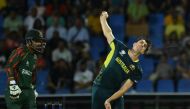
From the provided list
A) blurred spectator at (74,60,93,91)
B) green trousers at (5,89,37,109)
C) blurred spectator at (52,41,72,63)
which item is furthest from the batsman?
blurred spectator at (52,41,72,63)

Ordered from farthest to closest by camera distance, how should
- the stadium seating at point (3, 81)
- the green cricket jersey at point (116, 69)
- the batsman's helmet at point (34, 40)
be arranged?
the stadium seating at point (3, 81) < the batsman's helmet at point (34, 40) < the green cricket jersey at point (116, 69)

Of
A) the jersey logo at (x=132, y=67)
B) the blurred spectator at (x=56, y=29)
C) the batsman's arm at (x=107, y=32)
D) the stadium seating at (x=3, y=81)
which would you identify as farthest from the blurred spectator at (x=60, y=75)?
the jersey logo at (x=132, y=67)

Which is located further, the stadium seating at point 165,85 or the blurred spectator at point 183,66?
the blurred spectator at point 183,66

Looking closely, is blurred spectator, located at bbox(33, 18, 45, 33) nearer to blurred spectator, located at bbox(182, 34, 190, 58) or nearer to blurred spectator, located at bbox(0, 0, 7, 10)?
blurred spectator, located at bbox(0, 0, 7, 10)

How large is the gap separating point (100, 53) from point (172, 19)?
6.86 ft

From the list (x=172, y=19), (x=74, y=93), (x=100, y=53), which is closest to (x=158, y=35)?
(x=172, y=19)

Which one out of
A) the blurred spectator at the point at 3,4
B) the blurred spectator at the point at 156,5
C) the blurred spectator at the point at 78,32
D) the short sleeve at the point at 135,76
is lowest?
the short sleeve at the point at 135,76

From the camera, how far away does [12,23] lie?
16.2m

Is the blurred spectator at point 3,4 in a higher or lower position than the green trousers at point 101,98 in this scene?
higher

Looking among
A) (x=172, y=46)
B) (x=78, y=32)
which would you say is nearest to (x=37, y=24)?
(x=78, y=32)

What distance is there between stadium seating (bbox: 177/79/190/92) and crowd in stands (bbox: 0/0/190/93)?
16 centimetres

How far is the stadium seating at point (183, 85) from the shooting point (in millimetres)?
14367

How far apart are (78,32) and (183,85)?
3.15 meters

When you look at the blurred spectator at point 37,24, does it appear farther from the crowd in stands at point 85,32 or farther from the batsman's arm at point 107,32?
the batsman's arm at point 107,32
